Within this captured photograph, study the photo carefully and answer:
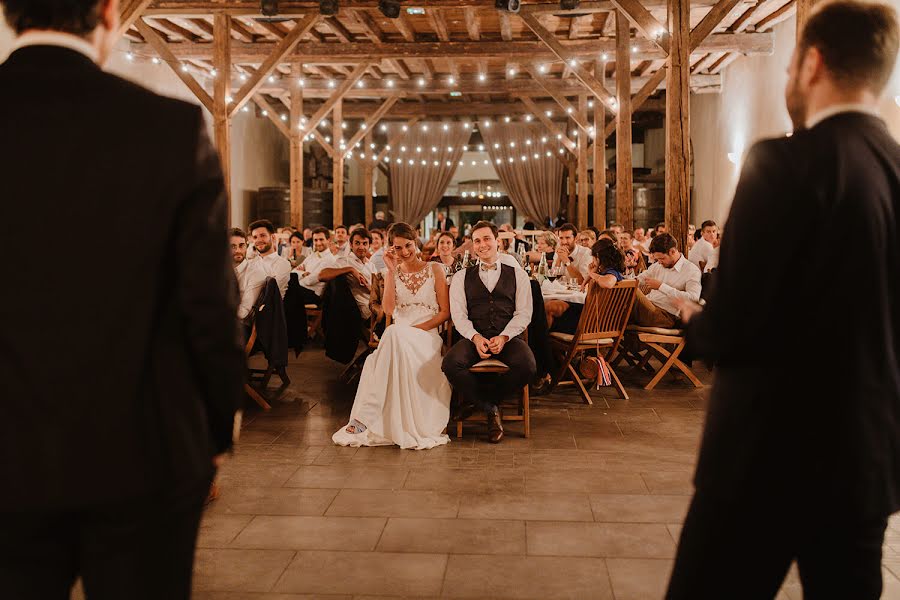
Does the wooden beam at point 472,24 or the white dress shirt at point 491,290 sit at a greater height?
the wooden beam at point 472,24

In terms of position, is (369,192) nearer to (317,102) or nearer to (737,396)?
(317,102)

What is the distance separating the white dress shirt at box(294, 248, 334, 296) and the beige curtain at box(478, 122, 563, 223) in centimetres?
1103

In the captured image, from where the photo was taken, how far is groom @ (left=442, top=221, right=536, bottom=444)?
4.49m

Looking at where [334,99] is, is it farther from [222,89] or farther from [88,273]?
[88,273]

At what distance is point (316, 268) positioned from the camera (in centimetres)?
801

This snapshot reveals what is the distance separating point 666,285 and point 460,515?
3.26 m

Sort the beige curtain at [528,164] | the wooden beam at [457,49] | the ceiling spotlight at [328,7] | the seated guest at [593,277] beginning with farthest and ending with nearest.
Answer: the beige curtain at [528,164] → the wooden beam at [457,49] → the ceiling spotlight at [328,7] → the seated guest at [593,277]

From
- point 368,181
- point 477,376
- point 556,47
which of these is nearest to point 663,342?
point 477,376

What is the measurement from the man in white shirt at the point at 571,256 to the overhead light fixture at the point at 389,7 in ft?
12.4

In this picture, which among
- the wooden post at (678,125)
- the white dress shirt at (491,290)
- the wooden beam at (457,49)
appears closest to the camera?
the white dress shirt at (491,290)

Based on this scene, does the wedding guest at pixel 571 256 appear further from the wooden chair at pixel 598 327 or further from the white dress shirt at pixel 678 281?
the wooden chair at pixel 598 327

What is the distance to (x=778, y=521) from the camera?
51.3 inches

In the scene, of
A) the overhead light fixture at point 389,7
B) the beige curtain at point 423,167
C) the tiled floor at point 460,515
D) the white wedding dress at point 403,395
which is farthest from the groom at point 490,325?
the beige curtain at point 423,167

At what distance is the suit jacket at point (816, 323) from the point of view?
122 centimetres
